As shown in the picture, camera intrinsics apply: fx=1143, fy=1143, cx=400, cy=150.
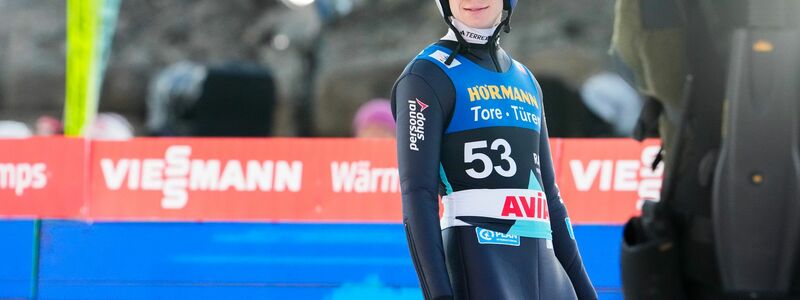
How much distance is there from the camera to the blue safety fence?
5965mm

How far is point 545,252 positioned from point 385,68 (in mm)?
4031

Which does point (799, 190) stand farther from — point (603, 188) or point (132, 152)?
point (132, 152)

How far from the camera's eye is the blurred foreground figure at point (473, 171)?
3068 mm

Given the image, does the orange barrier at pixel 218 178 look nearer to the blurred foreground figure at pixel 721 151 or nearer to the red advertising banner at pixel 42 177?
the red advertising banner at pixel 42 177

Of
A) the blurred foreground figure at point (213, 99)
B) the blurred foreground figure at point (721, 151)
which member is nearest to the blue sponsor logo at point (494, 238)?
the blurred foreground figure at point (721, 151)

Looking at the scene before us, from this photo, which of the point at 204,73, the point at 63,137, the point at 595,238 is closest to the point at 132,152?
the point at 63,137

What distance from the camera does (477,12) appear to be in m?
3.26

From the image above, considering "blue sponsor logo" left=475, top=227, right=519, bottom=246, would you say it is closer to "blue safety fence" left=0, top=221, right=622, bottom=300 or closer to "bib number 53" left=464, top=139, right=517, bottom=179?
"bib number 53" left=464, top=139, right=517, bottom=179

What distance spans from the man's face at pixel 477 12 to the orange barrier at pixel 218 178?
9.10 feet

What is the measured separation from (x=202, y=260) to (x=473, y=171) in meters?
3.17

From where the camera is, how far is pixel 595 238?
19.3ft

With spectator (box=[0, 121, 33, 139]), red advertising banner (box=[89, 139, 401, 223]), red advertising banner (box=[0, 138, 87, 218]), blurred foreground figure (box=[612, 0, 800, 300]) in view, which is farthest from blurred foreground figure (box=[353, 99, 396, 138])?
blurred foreground figure (box=[612, 0, 800, 300])

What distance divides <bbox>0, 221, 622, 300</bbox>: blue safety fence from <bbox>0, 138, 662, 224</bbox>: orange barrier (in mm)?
77

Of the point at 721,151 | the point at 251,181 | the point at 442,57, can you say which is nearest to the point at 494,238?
the point at 442,57
